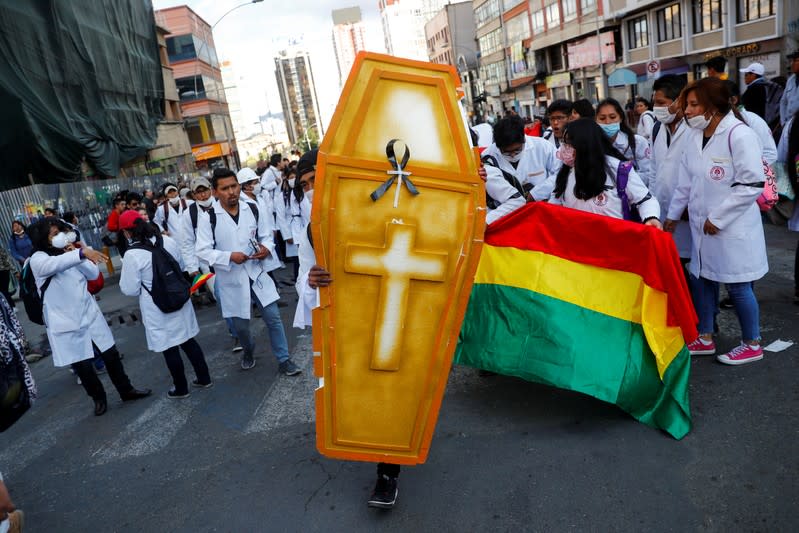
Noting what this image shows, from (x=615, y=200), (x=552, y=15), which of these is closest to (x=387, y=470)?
(x=615, y=200)

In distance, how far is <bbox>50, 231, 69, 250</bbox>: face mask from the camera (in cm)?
475

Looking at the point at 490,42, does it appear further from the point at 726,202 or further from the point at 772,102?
the point at 726,202

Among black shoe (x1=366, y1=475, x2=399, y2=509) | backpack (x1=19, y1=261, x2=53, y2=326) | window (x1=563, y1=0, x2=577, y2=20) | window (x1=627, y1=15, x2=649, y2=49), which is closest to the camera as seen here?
black shoe (x1=366, y1=475, x2=399, y2=509)

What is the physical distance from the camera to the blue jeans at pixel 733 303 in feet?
13.5

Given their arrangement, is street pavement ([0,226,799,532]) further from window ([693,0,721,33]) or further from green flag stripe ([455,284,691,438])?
window ([693,0,721,33])

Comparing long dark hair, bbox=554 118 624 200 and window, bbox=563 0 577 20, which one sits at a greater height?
window, bbox=563 0 577 20

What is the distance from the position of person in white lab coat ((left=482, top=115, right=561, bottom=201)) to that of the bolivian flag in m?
0.86

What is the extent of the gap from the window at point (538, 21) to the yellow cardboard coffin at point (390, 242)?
46.9m

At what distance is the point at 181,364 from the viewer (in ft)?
17.5

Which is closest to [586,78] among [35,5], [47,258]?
[35,5]

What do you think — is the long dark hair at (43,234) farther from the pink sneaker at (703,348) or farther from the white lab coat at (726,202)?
the pink sneaker at (703,348)

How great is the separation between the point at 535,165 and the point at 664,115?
44.2 inches

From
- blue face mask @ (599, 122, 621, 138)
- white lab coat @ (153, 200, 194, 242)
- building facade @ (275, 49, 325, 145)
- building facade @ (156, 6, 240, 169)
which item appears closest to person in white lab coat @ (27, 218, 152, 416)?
white lab coat @ (153, 200, 194, 242)

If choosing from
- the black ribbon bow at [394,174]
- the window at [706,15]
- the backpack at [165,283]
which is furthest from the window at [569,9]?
the black ribbon bow at [394,174]
